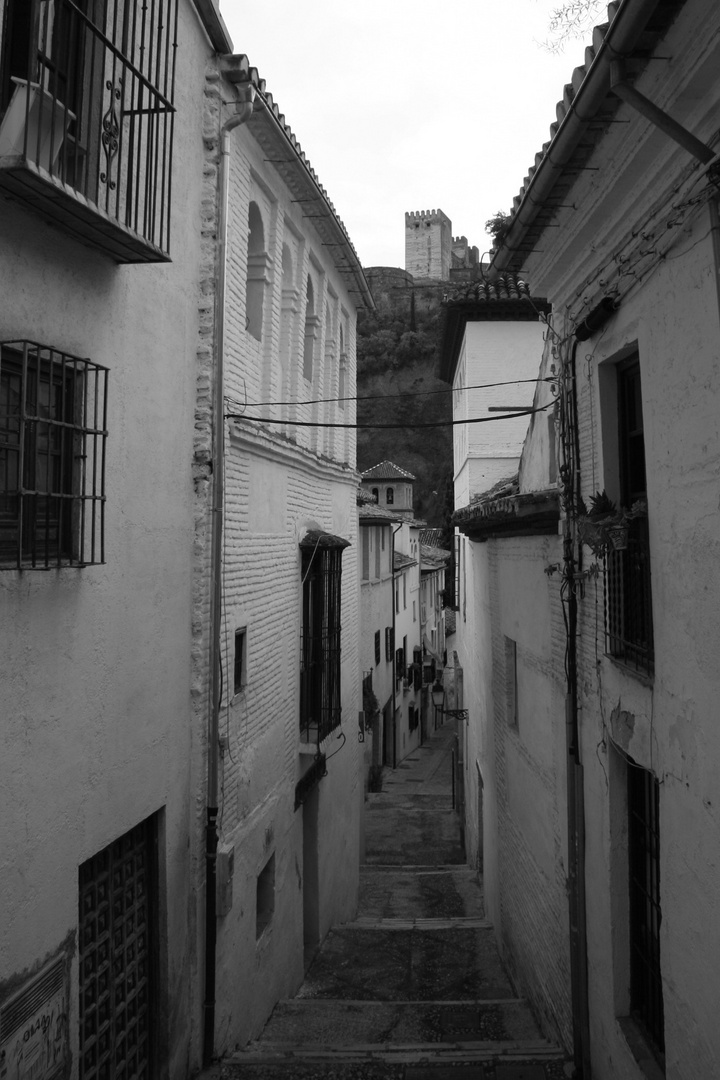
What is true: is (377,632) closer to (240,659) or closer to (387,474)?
(387,474)

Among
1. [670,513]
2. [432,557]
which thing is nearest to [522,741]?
[670,513]

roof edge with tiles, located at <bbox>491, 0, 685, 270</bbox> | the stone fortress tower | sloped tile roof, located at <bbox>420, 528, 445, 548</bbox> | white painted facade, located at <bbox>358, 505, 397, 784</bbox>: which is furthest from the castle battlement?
roof edge with tiles, located at <bbox>491, 0, 685, 270</bbox>

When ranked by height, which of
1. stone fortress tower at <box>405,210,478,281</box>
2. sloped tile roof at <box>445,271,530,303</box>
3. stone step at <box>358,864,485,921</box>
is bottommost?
stone step at <box>358,864,485,921</box>

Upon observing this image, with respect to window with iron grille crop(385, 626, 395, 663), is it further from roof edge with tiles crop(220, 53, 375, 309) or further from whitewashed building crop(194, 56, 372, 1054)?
roof edge with tiles crop(220, 53, 375, 309)

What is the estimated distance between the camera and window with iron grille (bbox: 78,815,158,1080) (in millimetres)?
4730

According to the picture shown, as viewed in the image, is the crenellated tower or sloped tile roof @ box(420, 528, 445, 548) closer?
sloped tile roof @ box(420, 528, 445, 548)

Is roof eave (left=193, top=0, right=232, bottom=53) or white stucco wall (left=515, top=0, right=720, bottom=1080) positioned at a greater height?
roof eave (left=193, top=0, right=232, bottom=53)

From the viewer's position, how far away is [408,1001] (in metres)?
8.59

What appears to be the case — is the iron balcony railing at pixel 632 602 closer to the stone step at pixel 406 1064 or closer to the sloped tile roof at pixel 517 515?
the sloped tile roof at pixel 517 515

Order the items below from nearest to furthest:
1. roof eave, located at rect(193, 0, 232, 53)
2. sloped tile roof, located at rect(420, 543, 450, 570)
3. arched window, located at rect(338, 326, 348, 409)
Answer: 1. roof eave, located at rect(193, 0, 232, 53)
2. arched window, located at rect(338, 326, 348, 409)
3. sloped tile roof, located at rect(420, 543, 450, 570)

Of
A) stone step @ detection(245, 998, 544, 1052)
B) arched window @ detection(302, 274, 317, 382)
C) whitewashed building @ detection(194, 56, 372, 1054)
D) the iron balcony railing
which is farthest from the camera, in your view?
arched window @ detection(302, 274, 317, 382)

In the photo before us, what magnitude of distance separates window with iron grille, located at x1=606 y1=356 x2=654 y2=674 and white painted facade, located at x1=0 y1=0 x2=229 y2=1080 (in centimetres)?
299

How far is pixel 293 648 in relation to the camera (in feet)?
29.7

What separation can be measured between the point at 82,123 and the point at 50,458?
1.85 metres
